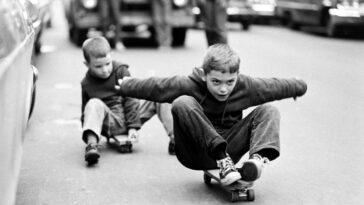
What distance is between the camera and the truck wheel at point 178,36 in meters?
15.6

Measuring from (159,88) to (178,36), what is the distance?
10938 mm

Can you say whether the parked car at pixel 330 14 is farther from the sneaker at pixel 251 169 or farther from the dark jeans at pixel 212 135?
the sneaker at pixel 251 169

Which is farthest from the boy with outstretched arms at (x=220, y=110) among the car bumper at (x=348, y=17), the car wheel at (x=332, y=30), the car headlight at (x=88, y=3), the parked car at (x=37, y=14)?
the car wheel at (x=332, y=30)

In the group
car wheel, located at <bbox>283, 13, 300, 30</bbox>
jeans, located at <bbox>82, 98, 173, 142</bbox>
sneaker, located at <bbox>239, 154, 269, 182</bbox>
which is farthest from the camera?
car wheel, located at <bbox>283, 13, 300, 30</bbox>

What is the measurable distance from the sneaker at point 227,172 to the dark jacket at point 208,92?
423mm

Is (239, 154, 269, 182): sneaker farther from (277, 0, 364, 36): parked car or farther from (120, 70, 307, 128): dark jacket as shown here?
(277, 0, 364, 36): parked car

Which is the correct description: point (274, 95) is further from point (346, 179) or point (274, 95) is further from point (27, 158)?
point (27, 158)

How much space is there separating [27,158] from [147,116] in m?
1.04

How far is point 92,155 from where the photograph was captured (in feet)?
18.1

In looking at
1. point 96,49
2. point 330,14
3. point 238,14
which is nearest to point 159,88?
point 96,49

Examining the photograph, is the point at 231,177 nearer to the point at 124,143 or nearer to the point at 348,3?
the point at 124,143

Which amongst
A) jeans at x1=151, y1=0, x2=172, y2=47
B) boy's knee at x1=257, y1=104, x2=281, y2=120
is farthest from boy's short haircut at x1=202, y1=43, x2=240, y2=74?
jeans at x1=151, y1=0, x2=172, y2=47

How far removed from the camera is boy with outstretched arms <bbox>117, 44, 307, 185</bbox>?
455cm

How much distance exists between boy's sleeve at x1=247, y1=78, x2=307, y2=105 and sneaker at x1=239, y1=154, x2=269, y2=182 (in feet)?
1.79
